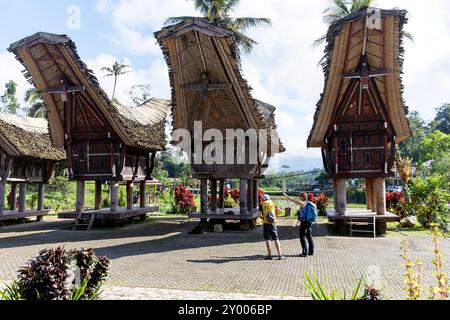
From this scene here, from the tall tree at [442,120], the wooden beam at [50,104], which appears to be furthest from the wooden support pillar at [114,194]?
the tall tree at [442,120]

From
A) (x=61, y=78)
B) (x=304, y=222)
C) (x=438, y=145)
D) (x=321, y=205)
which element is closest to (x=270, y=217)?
(x=304, y=222)

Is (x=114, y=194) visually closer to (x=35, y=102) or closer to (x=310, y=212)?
(x=310, y=212)

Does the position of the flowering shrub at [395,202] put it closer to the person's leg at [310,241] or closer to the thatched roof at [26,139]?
the person's leg at [310,241]

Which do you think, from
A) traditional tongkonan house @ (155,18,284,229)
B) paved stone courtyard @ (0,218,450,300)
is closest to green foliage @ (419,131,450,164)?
paved stone courtyard @ (0,218,450,300)

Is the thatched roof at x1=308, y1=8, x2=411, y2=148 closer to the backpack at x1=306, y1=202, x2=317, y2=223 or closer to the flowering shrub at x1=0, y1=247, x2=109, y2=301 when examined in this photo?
the backpack at x1=306, y1=202, x2=317, y2=223

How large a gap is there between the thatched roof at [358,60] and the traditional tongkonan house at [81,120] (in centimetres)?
839

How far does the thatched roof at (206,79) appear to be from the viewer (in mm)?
13906

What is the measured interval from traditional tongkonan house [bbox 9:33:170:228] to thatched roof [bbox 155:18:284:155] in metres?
3.00

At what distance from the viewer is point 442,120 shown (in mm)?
64000

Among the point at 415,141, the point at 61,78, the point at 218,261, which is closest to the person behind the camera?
the point at 218,261

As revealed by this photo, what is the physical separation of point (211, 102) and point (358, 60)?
19.5ft

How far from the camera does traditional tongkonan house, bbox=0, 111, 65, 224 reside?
1794cm
